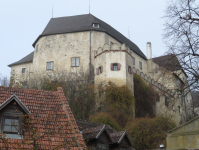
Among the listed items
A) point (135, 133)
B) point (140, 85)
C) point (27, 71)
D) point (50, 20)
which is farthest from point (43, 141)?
point (50, 20)

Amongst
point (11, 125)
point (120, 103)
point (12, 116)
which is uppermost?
point (120, 103)

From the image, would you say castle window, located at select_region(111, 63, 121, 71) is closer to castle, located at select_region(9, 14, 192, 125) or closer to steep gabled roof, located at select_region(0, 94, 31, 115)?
castle, located at select_region(9, 14, 192, 125)

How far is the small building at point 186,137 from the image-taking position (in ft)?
41.4

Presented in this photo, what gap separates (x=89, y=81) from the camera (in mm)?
40469

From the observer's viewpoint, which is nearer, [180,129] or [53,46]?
[180,129]

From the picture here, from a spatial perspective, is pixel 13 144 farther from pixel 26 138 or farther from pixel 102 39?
pixel 102 39

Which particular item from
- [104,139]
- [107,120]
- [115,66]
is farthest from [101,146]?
[115,66]

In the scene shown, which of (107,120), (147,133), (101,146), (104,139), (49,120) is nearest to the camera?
(49,120)

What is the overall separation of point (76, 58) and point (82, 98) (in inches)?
277

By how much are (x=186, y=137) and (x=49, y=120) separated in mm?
5659

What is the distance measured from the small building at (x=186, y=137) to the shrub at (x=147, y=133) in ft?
47.2

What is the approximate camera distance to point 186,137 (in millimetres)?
12977

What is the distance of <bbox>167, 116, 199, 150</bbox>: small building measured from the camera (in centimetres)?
1261

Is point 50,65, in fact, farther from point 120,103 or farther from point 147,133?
point 147,133
